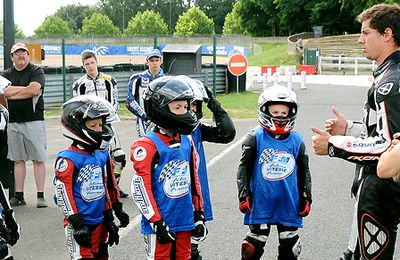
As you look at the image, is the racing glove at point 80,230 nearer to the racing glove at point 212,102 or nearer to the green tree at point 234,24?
the racing glove at point 212,102

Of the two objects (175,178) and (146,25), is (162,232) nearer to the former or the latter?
(175,178)

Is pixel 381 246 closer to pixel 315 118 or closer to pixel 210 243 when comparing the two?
pixel 210 243

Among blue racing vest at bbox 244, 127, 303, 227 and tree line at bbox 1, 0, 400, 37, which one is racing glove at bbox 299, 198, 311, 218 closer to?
blue racing vest at bbox 244, 127, 303, 227

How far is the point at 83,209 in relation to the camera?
5.58 m

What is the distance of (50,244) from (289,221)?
2846 millimetres

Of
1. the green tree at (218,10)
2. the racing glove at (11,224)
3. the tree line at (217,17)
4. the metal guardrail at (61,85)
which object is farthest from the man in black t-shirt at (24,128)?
the green tree at (218,10)

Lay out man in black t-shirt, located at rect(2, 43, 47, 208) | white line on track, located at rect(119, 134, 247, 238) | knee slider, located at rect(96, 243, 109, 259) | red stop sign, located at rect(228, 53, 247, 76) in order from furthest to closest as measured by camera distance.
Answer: red stop sign, located at rect(228, 53, 247, 76), man in black t-shirt, located at rect(2, 43, 47, 208), white line on track, located at rect(119, 134, 247, 238), knee slider, located at rect(96, 243, 109, 259)

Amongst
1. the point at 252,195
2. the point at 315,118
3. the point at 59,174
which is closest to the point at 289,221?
the point at 252,195

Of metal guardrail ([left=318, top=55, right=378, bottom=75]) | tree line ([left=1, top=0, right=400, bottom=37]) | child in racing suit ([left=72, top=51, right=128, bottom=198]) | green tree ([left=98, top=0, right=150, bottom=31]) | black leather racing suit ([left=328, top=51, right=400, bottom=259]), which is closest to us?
black leather racing suit ([left=328, top=51, right=400, bottom=259])

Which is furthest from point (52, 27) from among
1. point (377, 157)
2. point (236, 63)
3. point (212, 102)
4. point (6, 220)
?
point (377, 157)

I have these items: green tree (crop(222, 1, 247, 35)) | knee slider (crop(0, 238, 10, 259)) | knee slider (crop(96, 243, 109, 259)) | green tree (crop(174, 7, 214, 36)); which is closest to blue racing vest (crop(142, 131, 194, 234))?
knee slider (crop(96, 243, 109, 259))

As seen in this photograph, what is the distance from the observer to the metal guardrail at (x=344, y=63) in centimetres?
4756

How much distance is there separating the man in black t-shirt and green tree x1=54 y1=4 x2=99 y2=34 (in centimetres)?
15093

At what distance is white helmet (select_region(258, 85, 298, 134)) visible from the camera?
19.5ft
